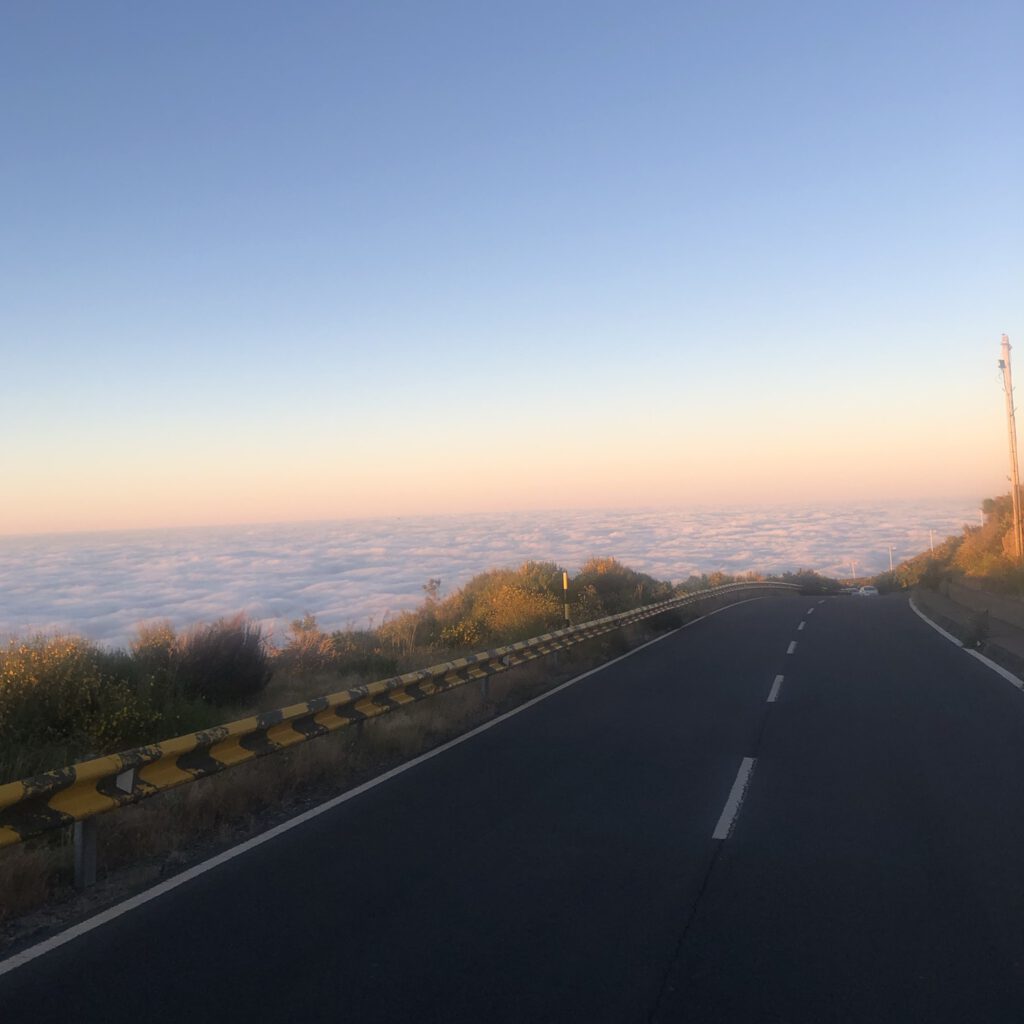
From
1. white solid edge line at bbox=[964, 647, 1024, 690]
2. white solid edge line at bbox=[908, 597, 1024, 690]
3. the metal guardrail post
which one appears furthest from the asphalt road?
white solid edge line at bbox=[908, 597, 1024, 690]

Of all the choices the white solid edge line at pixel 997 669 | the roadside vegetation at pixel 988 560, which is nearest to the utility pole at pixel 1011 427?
the roadside vegetation at pixel 988 560

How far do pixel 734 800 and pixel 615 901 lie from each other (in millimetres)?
2927

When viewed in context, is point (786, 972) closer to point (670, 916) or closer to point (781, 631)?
point (670, 916)

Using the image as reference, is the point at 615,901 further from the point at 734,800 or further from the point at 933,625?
the point at 933,625

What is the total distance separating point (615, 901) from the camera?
6164 millimetres

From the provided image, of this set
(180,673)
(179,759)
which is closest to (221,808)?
(179,759)

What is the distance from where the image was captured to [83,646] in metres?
12.4

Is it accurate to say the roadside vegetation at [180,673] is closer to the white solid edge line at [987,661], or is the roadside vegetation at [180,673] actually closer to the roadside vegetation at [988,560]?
the white solid edge line at [987,661]

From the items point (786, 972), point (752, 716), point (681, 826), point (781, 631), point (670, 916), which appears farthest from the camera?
point (781, 631)

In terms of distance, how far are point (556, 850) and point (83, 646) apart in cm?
773

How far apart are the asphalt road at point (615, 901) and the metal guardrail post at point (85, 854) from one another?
27.2 inches

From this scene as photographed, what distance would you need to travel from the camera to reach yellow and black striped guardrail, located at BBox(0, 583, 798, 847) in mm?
6230

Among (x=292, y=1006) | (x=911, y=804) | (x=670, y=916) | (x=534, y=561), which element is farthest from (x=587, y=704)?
(x=534, y=561)

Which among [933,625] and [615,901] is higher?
[615,901]
